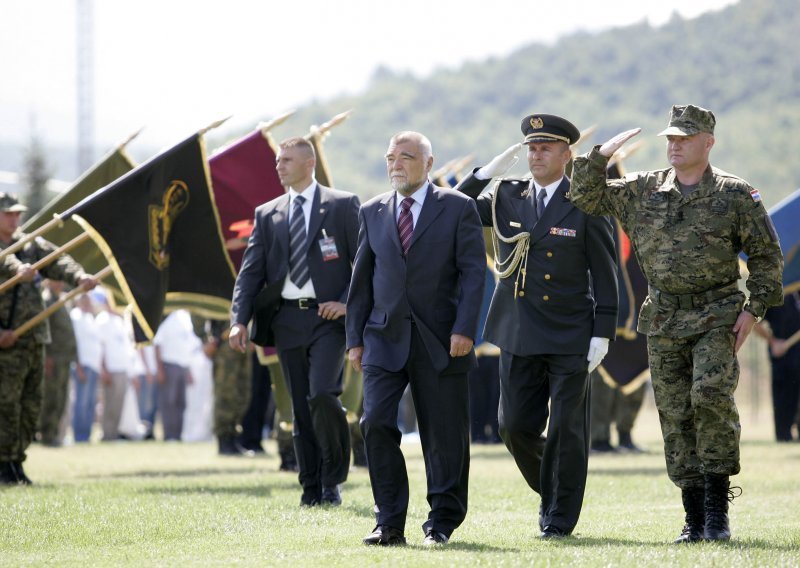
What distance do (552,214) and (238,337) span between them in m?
2.48

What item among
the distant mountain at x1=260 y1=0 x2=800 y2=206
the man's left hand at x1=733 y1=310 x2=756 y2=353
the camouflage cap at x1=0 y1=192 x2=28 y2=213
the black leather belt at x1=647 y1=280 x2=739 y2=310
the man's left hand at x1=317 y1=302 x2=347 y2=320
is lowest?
the man's left hand at x1=733 y1=310 x2=756 y2=353

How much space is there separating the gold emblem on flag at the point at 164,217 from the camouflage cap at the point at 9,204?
3.69ft

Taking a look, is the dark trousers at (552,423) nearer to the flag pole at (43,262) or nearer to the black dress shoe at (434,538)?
the black dress shoe at (434,538)

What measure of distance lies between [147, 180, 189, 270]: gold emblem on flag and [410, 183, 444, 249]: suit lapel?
15.3ft

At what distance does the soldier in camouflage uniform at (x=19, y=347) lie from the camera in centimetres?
1196

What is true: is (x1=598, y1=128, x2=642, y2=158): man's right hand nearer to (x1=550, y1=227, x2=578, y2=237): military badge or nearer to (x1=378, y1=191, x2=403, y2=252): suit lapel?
(x1=550, y1=227, x2=578, y2=237): military badge

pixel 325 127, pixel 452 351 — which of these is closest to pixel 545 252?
pixel 452 351

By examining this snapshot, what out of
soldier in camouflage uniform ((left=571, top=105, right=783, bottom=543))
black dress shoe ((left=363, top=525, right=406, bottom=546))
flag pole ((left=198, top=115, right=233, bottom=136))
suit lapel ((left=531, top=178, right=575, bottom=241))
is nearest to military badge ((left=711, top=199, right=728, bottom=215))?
soldier in camouflage uniform ((left=571, top=105, right=783, bottom=543))

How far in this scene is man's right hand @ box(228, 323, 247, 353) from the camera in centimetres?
949

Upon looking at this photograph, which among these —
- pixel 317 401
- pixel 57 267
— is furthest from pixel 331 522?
pixel 57 267

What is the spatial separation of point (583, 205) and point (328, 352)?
2.64m

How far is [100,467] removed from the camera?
14.7 metres

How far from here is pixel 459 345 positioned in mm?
7492

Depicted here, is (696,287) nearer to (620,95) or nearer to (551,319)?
(551,319)
